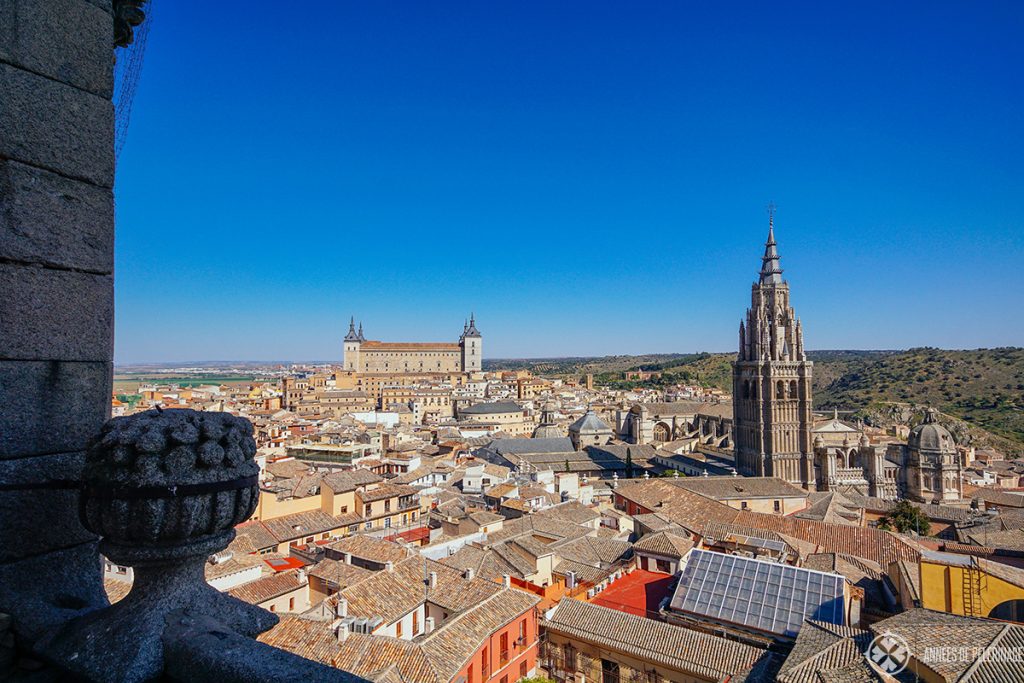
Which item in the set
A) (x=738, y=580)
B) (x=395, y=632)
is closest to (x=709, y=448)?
(x=738, y=580)

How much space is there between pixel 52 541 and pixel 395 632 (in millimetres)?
13258

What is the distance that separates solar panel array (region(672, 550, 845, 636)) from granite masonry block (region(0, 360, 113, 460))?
15.7 metres

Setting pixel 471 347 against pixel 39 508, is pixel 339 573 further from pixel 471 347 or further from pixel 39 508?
pixel 471 347

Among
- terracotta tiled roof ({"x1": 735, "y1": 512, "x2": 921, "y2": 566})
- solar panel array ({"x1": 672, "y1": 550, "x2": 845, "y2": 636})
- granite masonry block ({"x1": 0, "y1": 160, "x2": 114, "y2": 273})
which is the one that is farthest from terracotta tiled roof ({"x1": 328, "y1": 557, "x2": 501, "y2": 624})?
terracotta tiled roof ({"x1": 735, "y1": 512, "x2": 921, "y2": 566})

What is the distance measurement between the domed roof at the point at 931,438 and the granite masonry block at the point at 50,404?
47729mm

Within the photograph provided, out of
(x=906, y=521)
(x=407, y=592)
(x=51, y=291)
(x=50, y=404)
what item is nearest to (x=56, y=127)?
(x=51, y=291)

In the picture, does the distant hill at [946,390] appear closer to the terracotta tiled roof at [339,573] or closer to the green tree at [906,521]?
the green tree at [906,521]

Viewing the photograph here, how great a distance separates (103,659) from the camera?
1953 mm

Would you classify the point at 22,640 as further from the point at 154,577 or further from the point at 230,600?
the point at 230,600

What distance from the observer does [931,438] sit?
40.0 m

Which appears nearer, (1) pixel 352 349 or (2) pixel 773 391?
(2) pixel 773 391

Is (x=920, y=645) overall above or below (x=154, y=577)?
below

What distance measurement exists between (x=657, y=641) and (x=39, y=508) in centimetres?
1364

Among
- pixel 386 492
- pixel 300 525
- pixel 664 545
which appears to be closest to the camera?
pixel 664 545
